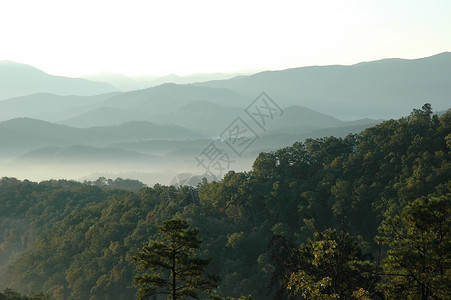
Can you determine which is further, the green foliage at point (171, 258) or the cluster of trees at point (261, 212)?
the cluster of trees at point (261, 212)

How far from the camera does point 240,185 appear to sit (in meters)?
50.0

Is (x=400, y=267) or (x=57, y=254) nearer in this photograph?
(x=400, y=267)

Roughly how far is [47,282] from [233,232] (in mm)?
22561

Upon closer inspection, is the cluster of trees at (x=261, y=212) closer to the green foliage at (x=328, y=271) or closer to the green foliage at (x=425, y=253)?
the green foliage at (x=328, y=271)

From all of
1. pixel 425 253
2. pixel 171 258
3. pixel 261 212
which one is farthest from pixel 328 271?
pixel 261 212

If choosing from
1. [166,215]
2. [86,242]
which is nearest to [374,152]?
[166,215]

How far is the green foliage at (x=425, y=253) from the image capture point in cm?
1264

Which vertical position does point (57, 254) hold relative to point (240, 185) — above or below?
below

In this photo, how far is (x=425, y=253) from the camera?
13.0 m

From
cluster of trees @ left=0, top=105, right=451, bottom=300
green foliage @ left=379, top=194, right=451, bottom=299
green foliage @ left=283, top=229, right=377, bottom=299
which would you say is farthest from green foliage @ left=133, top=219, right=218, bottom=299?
cluster of trees @ left=0, top=105, right=451, bottom=300

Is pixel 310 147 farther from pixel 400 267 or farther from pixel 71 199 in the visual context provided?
pixel 71 199

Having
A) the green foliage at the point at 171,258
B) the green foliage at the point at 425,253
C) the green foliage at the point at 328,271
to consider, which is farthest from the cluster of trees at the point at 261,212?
the green foliage at the point at 425,253

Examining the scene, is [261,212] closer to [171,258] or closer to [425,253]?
[171,258]

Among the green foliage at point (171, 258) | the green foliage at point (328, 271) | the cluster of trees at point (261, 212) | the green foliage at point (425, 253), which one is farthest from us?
the cluster of trees at point (261, 212)
